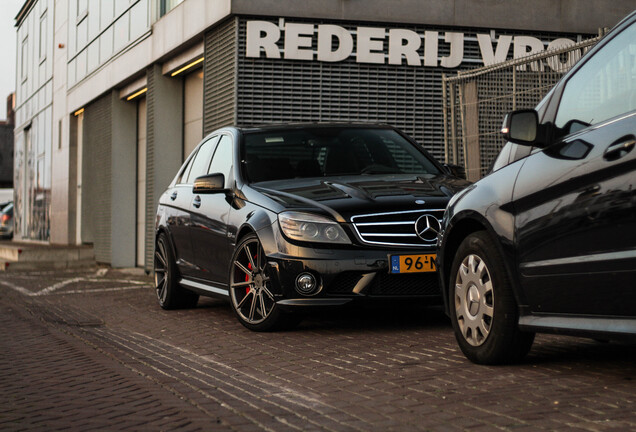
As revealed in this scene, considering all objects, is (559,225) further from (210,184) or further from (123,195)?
(123,195)

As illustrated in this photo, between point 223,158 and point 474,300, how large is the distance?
12.9ft

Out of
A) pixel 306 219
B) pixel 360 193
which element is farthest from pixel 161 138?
pixel 306 219

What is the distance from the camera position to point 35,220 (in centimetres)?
3434

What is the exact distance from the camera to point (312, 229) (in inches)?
277

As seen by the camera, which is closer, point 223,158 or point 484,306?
point 484,306

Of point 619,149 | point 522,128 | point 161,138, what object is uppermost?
A: point 161,138

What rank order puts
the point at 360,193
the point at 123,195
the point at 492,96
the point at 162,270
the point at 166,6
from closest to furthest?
the point at 360,193 < the point at 162,270 < the point at 492,96 < the point at 166,6 < the point at 123,195

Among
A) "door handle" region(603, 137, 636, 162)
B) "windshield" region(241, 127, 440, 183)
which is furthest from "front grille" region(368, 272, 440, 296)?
"door handle" region(603, 137, 636, 162)

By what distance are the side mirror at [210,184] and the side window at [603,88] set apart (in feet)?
12.3

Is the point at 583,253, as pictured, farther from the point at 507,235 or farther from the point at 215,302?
the point at 215,302

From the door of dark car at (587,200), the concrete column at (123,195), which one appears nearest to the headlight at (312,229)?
the door of dark car at (587,200)

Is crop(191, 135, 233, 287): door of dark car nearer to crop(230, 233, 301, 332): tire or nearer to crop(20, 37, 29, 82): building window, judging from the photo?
crop(230, 233, 301, 332): tire

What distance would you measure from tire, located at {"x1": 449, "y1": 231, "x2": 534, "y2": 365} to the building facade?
481 cm

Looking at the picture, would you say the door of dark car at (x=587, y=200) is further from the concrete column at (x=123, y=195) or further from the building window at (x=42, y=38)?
the building window at (x=42, y=38)
